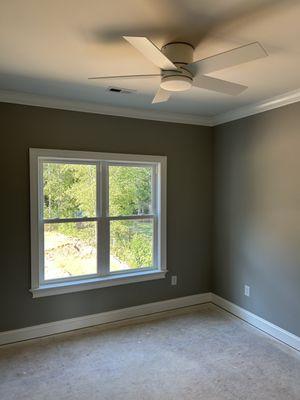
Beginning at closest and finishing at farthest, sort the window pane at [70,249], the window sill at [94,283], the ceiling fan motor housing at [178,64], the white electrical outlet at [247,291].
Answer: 1. the ceiling fan motor housing at [178,64]
2. the window sill at [94,283]
3. the window pane at [70,249]
4. the white electrical outlet at [247,291]

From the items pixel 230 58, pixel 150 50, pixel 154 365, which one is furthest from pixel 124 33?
pixel 154 365

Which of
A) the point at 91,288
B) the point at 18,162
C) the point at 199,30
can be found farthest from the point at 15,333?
the point at 199,30

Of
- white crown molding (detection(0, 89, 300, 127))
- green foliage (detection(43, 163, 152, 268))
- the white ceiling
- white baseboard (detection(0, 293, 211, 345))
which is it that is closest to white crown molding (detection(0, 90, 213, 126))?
white crown molding (detection(0, 89, 300, 127))

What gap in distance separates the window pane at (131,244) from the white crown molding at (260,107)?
1.62 metres

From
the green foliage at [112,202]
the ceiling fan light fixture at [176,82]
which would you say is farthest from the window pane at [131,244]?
the ceiling fan light fixture at [176,82]

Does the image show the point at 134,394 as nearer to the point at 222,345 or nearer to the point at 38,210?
the point at 222,345

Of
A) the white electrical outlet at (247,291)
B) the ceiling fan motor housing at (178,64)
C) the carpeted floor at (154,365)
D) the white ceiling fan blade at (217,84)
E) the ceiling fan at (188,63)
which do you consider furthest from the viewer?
the white electrical outlet at (247,291)

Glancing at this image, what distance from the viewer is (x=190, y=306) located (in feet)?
13.4

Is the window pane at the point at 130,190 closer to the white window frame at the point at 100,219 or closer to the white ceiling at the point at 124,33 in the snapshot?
the white window frame at the point at 100,219

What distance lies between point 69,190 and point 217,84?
2052 mm

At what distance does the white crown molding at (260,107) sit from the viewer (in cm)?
304

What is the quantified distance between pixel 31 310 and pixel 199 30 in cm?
300

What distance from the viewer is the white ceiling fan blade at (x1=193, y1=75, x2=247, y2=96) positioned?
6.66 ft

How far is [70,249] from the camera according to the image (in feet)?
11.5
